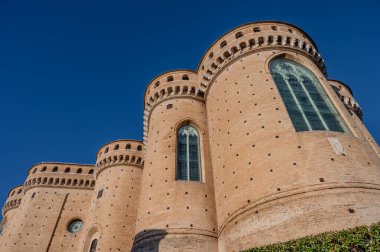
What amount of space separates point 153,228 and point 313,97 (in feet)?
28.1

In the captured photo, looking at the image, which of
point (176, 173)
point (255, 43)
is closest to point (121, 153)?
point (176, 173)

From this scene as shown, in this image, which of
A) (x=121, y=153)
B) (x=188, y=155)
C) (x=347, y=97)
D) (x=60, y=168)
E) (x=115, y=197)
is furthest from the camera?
(x=60, y=168)

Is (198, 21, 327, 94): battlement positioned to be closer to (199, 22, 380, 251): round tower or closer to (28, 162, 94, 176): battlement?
(199, 22, 380, 251): round tower

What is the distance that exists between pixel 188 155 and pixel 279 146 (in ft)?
16.8

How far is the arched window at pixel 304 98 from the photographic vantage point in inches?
457

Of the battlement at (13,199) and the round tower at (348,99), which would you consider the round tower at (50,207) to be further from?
the round tower at (348,99)

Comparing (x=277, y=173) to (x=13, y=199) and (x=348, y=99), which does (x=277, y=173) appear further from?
(x=13, y=199)

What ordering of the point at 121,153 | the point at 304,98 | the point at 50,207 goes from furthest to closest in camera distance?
1. the point at 50,207
2. the point at 121,153
3. the point at 304,98

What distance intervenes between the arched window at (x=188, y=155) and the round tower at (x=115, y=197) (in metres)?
6.19

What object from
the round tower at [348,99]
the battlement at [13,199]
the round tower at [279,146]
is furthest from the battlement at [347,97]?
the battlement at [13,199]

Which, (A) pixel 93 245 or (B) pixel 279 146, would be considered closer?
(B) pixel 279 146

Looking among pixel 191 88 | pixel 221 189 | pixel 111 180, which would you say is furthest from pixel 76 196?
pixel 221 189

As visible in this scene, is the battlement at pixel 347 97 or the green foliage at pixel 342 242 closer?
the green foliage at pixel 342 242

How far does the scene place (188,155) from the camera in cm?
1466
